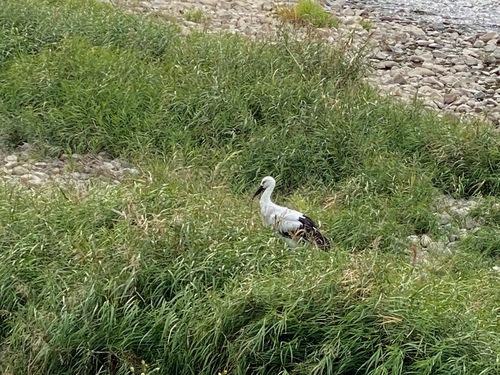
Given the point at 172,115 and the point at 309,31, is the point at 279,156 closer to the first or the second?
the point at 172,115

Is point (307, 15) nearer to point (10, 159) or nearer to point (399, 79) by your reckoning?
point (399, 79)

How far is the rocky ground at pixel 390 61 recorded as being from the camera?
6824mm

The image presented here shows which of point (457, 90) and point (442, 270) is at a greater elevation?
point (442, 270)

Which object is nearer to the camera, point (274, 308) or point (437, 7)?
point (274, 308)

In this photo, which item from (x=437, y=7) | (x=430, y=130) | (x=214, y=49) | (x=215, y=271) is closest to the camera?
(x=215, y=271)

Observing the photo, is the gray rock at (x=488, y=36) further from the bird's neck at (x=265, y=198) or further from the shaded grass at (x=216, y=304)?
the shaded grass at (x=216, y=304)

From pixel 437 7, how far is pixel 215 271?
28.2 feet

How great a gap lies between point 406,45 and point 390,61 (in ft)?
2.43

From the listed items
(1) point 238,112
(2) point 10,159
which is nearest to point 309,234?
(1) point 238,112

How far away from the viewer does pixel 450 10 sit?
12508 mm

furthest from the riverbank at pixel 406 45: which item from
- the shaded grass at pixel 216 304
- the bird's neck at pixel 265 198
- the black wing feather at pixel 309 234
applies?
the shaded grass at pixel 216 304

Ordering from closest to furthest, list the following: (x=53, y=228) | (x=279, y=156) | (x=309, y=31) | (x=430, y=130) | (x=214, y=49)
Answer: (x=53, y=228), (x=279, y=156), (x=430, y=130), (x=214, y=49), (x=309, y=31)

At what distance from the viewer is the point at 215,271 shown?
496 centimetres

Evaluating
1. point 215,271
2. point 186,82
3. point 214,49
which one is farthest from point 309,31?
point 215,271
